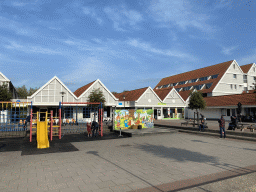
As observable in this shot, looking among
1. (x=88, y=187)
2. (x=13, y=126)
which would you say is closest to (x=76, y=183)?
(x=88, y=187)

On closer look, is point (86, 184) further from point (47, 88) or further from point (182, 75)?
point (182, 75)

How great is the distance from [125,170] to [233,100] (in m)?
32.8

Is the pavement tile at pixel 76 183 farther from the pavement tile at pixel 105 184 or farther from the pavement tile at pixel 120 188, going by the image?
the pavement tile at pixel 120 188

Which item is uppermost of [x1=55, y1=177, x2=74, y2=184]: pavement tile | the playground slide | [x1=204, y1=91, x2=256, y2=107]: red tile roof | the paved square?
[x1=204, y1=91, x2=256, y2=107]: red tile roof

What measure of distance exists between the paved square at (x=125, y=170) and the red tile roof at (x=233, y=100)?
24.7m

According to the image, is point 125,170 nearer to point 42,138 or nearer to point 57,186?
point 57,186

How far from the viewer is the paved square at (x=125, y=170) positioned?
5352 millimetres

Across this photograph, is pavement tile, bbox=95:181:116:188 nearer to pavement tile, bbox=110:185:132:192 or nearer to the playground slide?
pavement tile, bbox=110:185:132:192

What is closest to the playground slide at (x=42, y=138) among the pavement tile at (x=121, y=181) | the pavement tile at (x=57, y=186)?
the pavement tile at (x=57, y=186)

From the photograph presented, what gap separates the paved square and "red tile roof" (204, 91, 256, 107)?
81.2ft

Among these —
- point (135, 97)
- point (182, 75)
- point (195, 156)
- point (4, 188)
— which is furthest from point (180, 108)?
point (4, 188)

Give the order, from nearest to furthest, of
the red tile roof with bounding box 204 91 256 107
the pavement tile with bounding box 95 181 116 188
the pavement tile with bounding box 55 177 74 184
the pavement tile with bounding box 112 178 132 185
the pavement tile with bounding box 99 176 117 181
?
the pavement tile with bounding box 95 181 116 188
the pavement tile with bounding box 112 178 132 185
the pavement tile with bounding box 55 177 74 184
the pavement tile with bounding box 99 176 117 181
the red tile roof with bounding box 204 91 256 107

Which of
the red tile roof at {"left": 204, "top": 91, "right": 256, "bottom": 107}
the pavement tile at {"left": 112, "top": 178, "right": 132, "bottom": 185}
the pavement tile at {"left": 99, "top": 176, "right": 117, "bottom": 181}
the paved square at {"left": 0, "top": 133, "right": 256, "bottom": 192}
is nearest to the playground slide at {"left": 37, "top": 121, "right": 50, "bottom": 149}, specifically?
→ the paved square at {"left": 0, "top": 133, "right": 256, "bottom": 192}

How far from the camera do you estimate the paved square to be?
5.35 m
